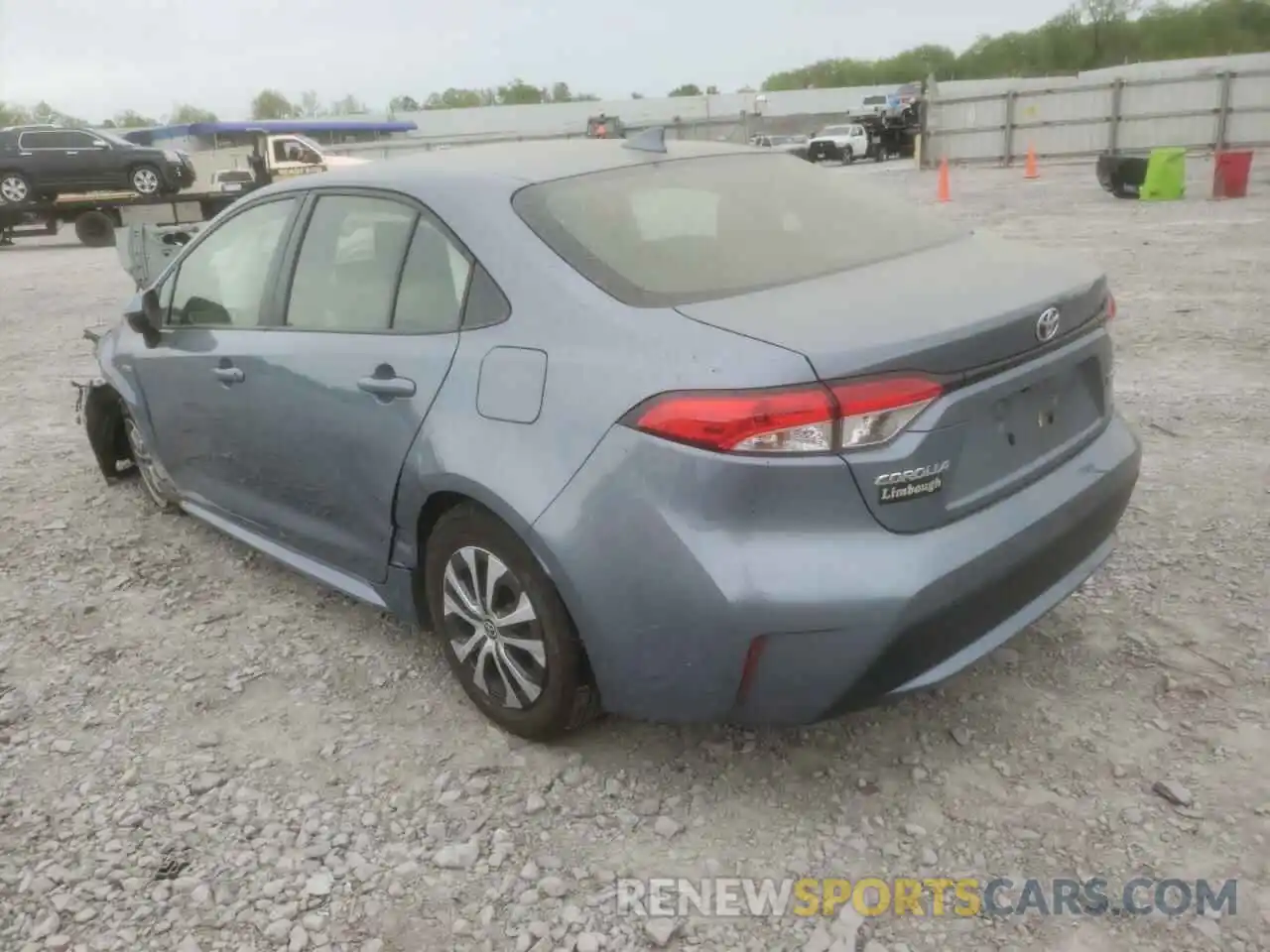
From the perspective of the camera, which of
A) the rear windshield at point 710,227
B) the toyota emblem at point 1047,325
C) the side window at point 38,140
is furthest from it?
the side window at point 38,140

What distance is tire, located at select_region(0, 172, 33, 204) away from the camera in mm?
20828

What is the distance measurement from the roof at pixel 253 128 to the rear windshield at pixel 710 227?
34.9 m

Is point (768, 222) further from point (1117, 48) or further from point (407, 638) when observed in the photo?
point (1117, 48)

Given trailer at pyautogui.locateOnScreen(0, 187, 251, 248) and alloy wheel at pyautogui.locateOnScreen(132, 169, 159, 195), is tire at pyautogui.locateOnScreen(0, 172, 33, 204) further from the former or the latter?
alloy wheel at pyautogui.locateOnScreen(132, 169, 159, 195)

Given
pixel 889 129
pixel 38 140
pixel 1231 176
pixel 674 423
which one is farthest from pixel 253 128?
pixel 674 423

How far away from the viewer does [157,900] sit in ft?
8.00

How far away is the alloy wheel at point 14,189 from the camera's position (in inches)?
821

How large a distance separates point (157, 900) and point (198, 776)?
1.63ft

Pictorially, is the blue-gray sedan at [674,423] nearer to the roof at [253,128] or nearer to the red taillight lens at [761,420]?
the red taillight lens at [761,420]

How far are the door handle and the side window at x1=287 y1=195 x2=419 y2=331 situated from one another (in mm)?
173

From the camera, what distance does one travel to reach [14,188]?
20.9m

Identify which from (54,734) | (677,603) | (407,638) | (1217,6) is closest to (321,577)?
(407,638)

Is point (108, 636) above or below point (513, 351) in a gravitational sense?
below

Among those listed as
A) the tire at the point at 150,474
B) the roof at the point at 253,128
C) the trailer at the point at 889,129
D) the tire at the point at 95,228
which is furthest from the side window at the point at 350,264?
the trailer at the point at 889,129
